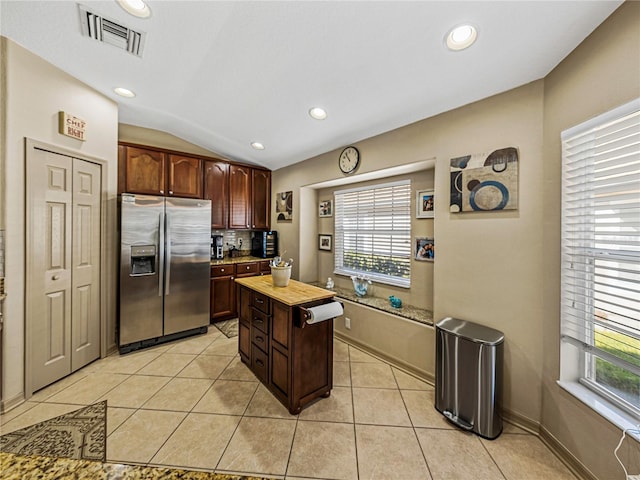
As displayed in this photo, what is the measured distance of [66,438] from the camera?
5.69 ft

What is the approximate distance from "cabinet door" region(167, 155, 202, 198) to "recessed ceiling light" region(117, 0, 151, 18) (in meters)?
2.08

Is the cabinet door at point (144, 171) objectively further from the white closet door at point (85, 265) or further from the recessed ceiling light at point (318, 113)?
the recessed ceiling light at point (318, 113)

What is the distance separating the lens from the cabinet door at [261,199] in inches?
176

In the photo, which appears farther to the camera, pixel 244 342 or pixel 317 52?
pixel 244 342

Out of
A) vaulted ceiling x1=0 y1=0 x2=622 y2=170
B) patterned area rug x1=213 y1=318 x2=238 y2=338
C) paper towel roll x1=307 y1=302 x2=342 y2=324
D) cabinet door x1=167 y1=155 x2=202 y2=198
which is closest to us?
vaulted ceiling x1=0 y1=0 x2=622 y2=170

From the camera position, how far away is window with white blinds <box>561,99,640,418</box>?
4.22 ft

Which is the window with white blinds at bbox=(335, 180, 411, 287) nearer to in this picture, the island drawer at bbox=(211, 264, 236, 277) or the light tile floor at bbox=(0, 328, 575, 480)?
the light tile floor at bbox=(0, 328, 575, 480)

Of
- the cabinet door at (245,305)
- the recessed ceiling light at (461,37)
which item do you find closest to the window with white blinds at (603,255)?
the recessed ceiling light at (461,37)

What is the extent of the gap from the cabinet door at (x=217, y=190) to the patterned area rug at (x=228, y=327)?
148 cm

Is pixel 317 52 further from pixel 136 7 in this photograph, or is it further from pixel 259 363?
pixel 259 363

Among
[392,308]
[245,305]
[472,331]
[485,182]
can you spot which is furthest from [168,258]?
[485,182]

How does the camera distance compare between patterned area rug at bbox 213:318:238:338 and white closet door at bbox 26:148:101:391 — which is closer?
white closet door at bbox 26:148:101:391

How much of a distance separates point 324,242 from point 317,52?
2.62 metres

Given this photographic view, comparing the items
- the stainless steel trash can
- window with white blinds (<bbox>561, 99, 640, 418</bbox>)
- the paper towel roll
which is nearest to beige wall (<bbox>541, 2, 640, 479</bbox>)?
window with white blinds (<bbox>561, 99, 640, 418</bbox>)
